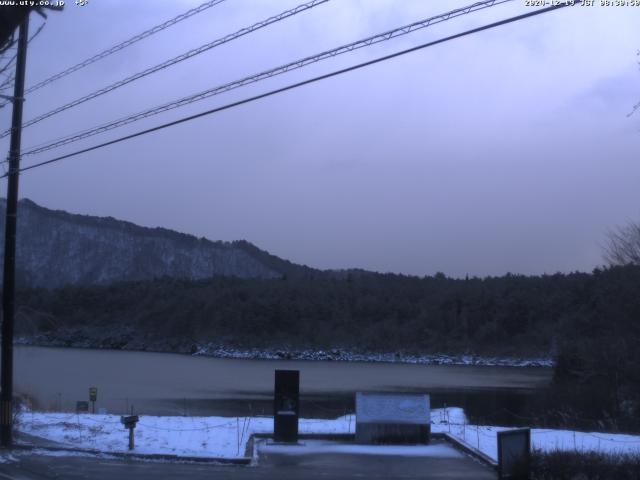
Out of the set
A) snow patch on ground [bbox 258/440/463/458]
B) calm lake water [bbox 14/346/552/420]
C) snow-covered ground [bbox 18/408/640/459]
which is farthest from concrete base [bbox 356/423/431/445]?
calm lake water [bbox 14/346/552/420]

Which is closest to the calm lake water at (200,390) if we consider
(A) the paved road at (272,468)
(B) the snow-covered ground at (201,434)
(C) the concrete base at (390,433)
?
(B) the snow-covered ground at (201,434)

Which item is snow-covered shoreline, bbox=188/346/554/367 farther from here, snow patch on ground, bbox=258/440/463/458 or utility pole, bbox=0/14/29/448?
utility pole, bbox=0/14/29/448

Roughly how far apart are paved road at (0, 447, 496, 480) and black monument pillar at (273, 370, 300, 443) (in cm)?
115

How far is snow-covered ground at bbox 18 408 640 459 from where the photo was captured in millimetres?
17906

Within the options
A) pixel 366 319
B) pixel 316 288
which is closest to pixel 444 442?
pixel 366 319

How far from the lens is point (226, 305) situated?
12244cm

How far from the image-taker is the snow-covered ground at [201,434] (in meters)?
17.9

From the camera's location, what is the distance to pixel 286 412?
733 inches

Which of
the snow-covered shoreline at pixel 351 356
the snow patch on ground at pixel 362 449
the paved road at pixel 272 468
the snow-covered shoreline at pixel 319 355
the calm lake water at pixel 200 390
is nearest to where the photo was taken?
the paved road at pixel 272 468

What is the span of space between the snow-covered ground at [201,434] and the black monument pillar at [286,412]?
2.84 feet

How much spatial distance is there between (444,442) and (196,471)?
6725mm

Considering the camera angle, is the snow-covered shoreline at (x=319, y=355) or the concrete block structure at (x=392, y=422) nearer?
the concrete block structure at (x=392, y=422)

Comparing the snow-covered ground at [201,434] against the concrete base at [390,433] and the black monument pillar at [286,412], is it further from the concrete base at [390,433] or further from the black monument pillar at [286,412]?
the concrete base at [390,433]

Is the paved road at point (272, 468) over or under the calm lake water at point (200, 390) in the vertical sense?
over
